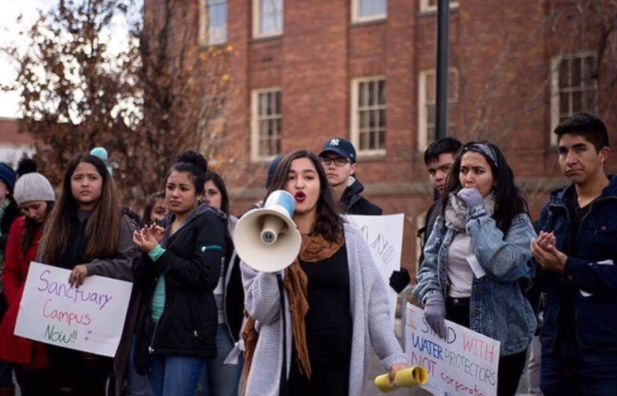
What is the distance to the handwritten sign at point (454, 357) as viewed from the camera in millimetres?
5465

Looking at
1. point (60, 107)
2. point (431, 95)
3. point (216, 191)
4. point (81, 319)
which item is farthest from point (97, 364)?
point (431, 95)

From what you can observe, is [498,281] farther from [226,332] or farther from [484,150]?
[226,332]

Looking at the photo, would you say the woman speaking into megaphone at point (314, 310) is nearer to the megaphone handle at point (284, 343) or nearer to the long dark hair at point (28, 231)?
the megaphone handle at point (284, 343)

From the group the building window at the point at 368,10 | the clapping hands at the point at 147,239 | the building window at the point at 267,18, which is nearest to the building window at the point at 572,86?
the building window at the point at 368,10

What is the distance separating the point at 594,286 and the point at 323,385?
5.05 ft

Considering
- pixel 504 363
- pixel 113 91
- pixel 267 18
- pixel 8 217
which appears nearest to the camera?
pixel 504 363

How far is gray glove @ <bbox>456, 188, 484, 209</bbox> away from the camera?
562 centimetres

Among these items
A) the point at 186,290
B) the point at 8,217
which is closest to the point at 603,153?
the point at 186,290

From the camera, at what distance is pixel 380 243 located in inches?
296

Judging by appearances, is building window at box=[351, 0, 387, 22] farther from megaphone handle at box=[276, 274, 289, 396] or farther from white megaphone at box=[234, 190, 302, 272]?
white megaphone at box=[234, 190, 302, 272]

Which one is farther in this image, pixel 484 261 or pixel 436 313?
pixel 436 313

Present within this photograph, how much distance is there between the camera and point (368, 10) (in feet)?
81.5

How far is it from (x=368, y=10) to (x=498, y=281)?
19.9 meters

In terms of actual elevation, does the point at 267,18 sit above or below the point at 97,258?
above
